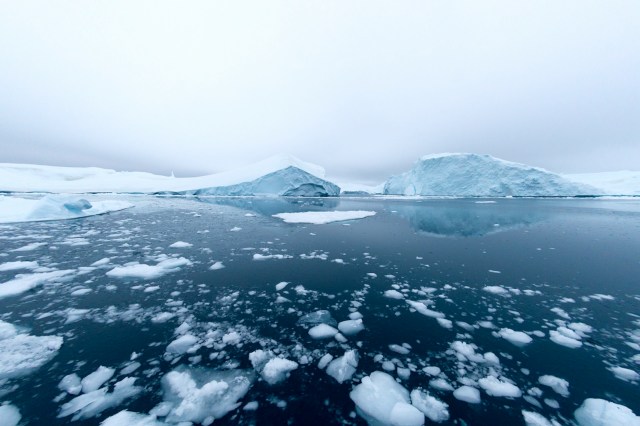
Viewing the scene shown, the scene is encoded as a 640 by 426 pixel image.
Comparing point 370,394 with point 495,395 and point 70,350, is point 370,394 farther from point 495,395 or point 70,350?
point 70,350

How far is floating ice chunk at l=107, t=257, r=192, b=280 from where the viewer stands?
13.5ft

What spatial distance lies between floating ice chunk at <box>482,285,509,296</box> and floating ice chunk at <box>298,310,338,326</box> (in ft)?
8.26

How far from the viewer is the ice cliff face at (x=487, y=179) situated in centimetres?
4562

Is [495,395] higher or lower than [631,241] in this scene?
lower

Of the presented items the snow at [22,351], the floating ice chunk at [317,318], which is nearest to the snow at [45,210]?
the snow at [22,351]

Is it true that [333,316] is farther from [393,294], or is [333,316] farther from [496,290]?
[496,290]

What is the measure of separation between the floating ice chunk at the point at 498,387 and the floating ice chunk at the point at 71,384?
118 inches

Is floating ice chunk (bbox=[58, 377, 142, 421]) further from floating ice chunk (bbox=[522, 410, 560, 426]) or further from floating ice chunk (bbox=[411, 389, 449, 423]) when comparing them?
floating ice chunk (bbox=[522, 410, 560, 426])

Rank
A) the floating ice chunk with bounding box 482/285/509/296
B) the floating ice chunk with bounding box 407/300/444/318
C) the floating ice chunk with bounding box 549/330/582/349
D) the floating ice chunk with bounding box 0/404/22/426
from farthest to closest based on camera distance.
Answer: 1. the floating ice chunk with bounding box 482/285/509/296
2. the floating ice chunk with bounding box 407/300/444/318
3. the floating ice chunk with bounding box 549/330/582/349
4. the floating ice chunk with bounding box 0/404/22/426

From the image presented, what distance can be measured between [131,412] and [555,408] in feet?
9.34

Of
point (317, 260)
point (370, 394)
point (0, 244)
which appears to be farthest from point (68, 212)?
point (370, 394)

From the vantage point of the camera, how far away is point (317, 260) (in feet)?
17.5

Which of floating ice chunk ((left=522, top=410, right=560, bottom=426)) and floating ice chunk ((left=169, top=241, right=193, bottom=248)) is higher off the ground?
floating ice chunk ((left=522, top=410, right=560, bottom=426))

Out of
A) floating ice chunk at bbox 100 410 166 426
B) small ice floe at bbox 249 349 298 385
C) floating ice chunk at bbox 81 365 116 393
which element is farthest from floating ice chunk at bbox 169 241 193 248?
floating ice chunk at bbox 100 410 166 426
